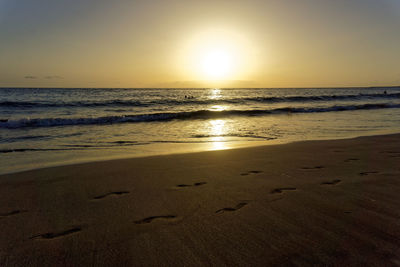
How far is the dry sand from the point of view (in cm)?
207

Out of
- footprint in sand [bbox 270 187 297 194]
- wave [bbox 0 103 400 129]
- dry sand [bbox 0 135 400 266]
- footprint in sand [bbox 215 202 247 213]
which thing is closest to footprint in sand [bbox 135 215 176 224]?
dry sand [bbox 0 135 400 266]

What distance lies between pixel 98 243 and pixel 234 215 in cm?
131

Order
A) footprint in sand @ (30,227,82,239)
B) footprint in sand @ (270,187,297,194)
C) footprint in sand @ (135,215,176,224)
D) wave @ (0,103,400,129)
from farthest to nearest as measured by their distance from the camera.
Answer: wave @ (0,103,400,129) < footprint in sand @ (270,187,297,194) < footprint in sand @ (135,215,176,224) < footprint in sand @ (30,227,82,239)

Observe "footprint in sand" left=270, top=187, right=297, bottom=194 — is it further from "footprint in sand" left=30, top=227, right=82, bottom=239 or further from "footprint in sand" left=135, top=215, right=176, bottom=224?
"footprint in sand" left=30, top=227, right=82, bottom=239

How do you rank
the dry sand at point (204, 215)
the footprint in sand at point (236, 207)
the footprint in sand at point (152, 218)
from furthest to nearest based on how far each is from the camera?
1. the footprint in sand at point (236, 207)
2. the footprint in sand at point (152, 218)
3. the dry sand at point (204, 215)

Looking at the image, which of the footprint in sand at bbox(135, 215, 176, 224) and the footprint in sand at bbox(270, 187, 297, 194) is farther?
the footprint in sand at bbox(270, 187, 297, 194)

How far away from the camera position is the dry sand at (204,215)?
2.07 metres

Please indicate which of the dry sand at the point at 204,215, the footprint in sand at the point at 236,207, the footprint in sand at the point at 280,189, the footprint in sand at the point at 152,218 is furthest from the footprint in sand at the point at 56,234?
the footprint in sand at the point at 280,189

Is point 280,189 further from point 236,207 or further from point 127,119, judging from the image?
point 127,119

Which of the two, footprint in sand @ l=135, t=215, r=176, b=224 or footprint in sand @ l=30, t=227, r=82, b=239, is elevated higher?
footprint in sand @ l=135, t=215, r=176, b=224

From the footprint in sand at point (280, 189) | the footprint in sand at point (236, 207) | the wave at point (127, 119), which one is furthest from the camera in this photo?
the wave at point (127, 119)

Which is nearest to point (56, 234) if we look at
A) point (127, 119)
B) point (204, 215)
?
point (204, 215)

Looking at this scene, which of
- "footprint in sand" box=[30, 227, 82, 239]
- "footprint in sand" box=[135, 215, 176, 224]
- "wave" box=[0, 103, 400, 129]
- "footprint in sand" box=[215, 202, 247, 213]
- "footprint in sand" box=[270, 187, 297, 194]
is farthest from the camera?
"wave" box=[0, 103, 400, 129]

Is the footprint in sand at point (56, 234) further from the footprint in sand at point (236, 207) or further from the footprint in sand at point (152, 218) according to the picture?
the footprint in sand at point (236, 207)
